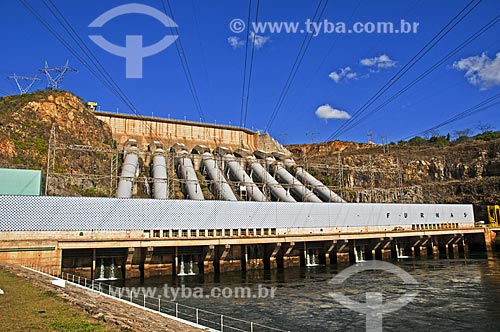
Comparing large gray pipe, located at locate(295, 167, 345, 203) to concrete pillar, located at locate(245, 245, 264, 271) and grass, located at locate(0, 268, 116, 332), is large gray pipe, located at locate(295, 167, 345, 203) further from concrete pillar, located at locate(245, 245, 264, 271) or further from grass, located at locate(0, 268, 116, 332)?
grass, located at locate(0, 268, 116, 332)

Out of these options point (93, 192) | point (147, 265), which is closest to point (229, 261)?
point (147, 265)

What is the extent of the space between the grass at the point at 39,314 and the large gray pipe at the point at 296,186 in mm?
42089

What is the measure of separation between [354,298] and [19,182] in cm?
2700

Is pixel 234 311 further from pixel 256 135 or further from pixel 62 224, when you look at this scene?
pixel 256 135

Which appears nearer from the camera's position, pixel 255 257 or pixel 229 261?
pixel 229 261

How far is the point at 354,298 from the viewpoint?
21.9 m

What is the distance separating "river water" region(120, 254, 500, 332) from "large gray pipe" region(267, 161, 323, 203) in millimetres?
19431

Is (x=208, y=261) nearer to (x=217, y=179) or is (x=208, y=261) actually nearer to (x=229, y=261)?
(x=229, y=261)

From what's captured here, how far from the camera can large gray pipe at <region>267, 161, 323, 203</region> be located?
178 ft

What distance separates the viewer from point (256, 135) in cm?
8588

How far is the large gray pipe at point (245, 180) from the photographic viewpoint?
177 feet

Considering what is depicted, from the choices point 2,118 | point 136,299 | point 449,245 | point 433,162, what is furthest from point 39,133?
point 433,162

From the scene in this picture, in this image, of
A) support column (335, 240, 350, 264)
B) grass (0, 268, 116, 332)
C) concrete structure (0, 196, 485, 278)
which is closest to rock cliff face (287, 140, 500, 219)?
concrete structure (0, 196, 485, 278)

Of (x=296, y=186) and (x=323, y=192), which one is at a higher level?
(x=296, y=186)
